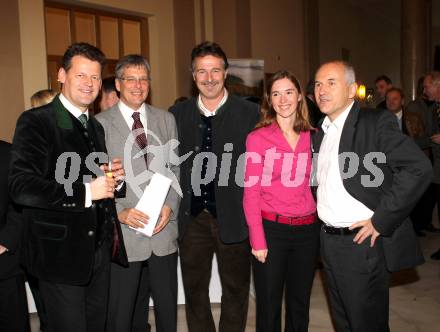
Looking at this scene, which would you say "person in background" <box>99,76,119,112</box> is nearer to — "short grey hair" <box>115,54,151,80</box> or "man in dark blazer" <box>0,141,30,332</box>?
"short grey hair" <box>115,54,151,80</box>

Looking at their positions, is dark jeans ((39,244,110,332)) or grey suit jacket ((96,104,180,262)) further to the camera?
grey suit jacket ((96,104,180,262))

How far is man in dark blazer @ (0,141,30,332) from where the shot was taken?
2330 mm

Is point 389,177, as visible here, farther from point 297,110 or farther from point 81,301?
point 81,301

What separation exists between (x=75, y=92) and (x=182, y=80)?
21.3 feet

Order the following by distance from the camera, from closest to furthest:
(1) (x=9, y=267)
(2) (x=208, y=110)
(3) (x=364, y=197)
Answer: (3) (x=364, y=197), (1) (x=9, y=267), (2) (x=208, y=110)

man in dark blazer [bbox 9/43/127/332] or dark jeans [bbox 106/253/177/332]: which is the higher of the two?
man in dark blazer [bbox 9/43/127/332]

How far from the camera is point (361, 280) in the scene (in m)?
2.21

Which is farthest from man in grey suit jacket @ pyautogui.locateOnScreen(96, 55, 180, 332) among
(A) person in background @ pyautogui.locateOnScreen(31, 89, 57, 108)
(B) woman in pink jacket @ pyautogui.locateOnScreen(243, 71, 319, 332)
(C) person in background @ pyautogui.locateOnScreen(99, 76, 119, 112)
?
(C) person in background @ pyautogui.locateOnScreen(99, 76, 119, 112)

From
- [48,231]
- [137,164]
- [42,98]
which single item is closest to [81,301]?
[48,231]

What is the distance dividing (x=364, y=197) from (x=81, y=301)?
4.54 ft

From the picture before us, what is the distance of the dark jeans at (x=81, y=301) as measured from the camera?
6.51ft

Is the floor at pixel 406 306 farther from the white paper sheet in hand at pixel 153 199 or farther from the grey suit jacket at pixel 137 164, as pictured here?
the white paper sheet in hand at pixel 153 199

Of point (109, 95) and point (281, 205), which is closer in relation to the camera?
point (281, 205)

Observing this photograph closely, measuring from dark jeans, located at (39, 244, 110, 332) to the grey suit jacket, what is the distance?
0.31 metres
